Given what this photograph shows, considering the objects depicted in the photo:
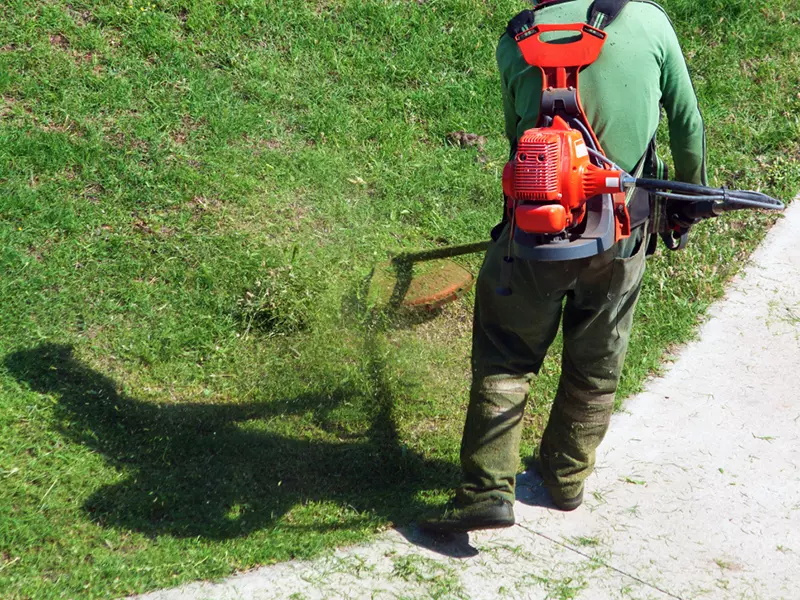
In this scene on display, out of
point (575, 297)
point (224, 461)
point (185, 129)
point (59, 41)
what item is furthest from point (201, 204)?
point (575, 297)

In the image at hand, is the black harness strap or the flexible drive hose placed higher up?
the black harness strap

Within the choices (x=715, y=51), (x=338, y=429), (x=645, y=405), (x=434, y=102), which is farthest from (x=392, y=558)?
(x=715, y=51)

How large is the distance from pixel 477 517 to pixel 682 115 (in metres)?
1.62

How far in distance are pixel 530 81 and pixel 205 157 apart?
9.12 ft

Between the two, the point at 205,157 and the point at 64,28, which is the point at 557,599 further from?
the point at 64,28

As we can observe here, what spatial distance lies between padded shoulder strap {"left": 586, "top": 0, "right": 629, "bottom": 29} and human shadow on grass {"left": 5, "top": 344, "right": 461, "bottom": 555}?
1.99 meters

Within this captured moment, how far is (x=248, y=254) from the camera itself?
4805mm

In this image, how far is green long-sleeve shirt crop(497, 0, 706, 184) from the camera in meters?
2.93

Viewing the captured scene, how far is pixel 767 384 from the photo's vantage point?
14.4 ft

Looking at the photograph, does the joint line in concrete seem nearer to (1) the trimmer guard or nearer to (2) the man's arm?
(1) the trimmer guard

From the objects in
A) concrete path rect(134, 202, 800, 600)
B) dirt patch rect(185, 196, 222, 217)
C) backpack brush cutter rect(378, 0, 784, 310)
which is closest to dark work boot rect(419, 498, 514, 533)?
concrete path rect(134, 202, 800, 600)

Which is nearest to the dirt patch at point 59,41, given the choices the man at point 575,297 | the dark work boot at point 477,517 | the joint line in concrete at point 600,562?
the man at point 575,297

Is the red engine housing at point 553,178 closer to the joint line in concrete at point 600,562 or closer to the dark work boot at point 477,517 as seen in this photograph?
the dark work boot at point 477,517

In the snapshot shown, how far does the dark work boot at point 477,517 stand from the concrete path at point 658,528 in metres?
0.12
